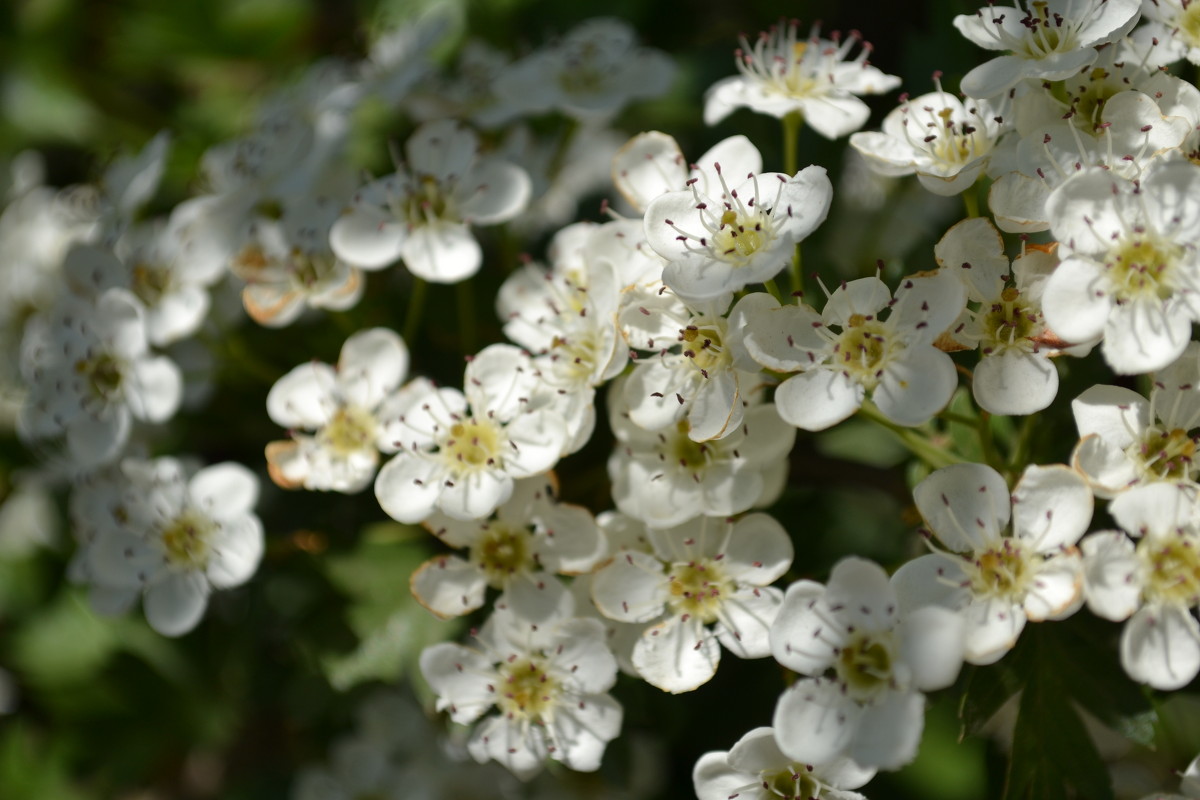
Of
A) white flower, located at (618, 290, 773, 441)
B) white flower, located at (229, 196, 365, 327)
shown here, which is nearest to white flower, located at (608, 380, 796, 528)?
white flower, located at (618, 290, 773, 441)

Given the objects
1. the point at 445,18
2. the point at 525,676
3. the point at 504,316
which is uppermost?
the point at 445,18

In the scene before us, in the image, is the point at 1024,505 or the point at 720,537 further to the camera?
the point at 720,537

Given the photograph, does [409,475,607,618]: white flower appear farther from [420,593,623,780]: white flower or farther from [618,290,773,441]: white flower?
[618,290,773,441]: white flower

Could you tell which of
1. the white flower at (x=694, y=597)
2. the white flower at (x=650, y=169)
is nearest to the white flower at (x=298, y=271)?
the white flower at (x=650, y=169)

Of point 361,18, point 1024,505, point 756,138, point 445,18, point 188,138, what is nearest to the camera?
point 1024,505

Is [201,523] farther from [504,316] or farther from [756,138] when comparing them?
[756,138]

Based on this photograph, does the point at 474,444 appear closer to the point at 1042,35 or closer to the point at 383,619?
the point at 383,619

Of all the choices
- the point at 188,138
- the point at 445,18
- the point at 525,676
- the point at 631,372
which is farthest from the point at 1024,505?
the point at 188,138
